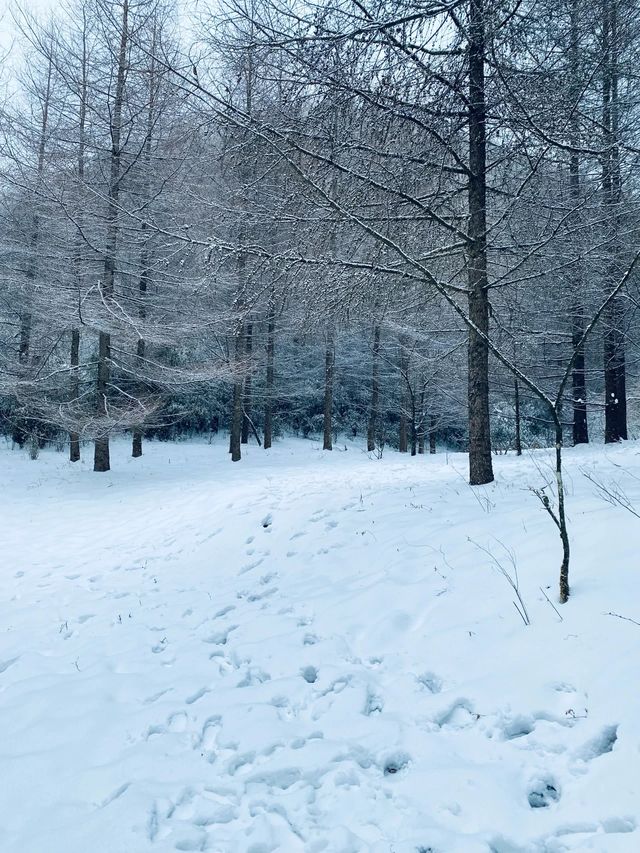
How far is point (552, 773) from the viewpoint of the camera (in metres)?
2.19

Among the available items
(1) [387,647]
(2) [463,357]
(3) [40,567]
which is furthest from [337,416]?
(1) [387,647]

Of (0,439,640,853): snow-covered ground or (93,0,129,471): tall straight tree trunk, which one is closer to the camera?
(0,439,640,853): snow-covered ground

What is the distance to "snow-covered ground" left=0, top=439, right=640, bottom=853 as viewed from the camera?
2.11 metres

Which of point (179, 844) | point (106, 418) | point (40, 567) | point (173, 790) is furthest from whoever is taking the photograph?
point (106, 418)

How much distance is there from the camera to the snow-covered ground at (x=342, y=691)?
83.0 inches

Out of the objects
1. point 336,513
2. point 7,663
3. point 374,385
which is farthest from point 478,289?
point 374,385

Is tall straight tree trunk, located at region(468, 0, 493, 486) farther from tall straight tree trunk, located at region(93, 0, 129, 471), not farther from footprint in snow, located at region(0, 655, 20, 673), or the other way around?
tall straight tree trunk, located at region(93, 0, 129, 471)

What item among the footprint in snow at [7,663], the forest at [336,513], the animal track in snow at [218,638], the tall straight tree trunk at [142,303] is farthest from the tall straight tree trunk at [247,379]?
the footprint in snow at [7,663]

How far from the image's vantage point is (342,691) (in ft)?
10.2

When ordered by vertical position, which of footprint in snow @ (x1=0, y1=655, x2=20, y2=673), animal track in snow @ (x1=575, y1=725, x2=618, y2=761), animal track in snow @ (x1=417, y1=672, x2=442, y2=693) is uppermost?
animal track in snow @ (x1=575, y1=725, x2=618, y2=761)

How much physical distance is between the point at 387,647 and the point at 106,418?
29.9 feet

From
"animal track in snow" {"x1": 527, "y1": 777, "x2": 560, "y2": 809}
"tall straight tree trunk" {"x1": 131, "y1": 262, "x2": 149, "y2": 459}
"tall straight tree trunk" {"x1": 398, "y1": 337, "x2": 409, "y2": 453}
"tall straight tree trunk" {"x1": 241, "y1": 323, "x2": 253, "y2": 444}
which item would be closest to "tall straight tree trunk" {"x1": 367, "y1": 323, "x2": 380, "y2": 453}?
"tall straight tree trunk" {"x1": 398, "y1": 337, "x2": 409, "y2": 453}

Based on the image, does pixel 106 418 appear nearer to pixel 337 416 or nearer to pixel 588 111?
pixel 588 111

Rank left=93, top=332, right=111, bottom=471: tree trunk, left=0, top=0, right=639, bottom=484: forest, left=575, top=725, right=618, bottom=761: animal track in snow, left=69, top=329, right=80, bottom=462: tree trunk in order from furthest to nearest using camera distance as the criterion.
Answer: left=69, top=329, right=80, bottom=462: tree trunk
left=93, top=332, right=111, bottom=471: tree trunk
left=0, top=0, right=639, bottom=484: forest
left=575, top=725, right=618, bottom=761: animal track in snow
